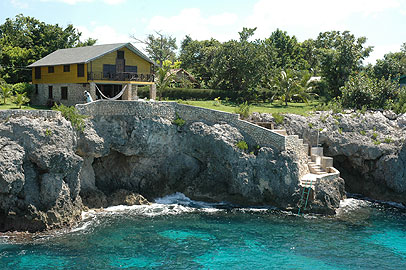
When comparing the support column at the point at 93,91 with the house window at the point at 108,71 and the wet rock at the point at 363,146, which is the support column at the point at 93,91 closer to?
the house window at the point at 108,71

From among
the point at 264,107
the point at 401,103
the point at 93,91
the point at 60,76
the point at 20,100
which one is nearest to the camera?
the point at 20,100

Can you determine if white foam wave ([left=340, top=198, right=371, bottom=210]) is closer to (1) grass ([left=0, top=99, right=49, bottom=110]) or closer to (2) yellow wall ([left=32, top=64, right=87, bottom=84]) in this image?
(2) yellow wall ([left=32, top=64, right=87, bottom=84])

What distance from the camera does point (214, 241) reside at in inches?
1142

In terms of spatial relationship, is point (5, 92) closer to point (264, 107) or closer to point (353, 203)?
point (264, 107)

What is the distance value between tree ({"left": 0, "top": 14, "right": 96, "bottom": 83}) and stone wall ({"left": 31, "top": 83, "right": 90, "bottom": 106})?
8.17 meters

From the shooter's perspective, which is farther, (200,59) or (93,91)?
(200,59)

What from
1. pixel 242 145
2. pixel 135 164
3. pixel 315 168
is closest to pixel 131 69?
pixel 135 164

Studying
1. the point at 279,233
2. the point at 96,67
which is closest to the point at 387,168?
the point at 279,233

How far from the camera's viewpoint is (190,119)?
3897cm

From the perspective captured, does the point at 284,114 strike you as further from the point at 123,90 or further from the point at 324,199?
the point at 123,90

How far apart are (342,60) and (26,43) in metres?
41.3

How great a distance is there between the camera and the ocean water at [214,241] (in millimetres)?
25594

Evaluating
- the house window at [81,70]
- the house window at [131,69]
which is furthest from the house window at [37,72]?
the house window at [131,69]

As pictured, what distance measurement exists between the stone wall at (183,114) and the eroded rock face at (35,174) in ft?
16.6
